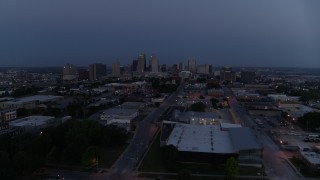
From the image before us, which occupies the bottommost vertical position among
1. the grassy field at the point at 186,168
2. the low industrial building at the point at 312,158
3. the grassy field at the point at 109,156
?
the grassy field at the point at 186,168

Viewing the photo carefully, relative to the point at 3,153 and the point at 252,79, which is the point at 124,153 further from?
the point at 252,79

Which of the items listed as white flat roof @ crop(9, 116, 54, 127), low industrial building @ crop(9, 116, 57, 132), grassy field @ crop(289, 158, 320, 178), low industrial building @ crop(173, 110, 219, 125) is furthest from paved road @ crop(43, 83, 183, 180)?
grassy field @ crop(289, 158, 320, 178)

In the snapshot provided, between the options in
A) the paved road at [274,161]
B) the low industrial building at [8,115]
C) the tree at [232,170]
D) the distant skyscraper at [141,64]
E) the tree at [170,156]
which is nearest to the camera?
the tree at [232,170]

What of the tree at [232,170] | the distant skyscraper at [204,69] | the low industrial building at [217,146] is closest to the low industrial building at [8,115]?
the low industrial building at [217,146]

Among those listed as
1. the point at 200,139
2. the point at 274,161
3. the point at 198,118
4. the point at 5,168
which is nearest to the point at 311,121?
the point at 198,118

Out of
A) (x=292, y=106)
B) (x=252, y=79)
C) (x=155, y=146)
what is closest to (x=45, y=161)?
(x=155, y=146)

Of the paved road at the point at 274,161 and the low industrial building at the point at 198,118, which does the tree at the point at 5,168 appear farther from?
the low industrial building at the point at 198,118

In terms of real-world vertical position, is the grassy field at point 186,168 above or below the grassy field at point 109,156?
below

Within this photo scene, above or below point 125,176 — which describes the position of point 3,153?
above
